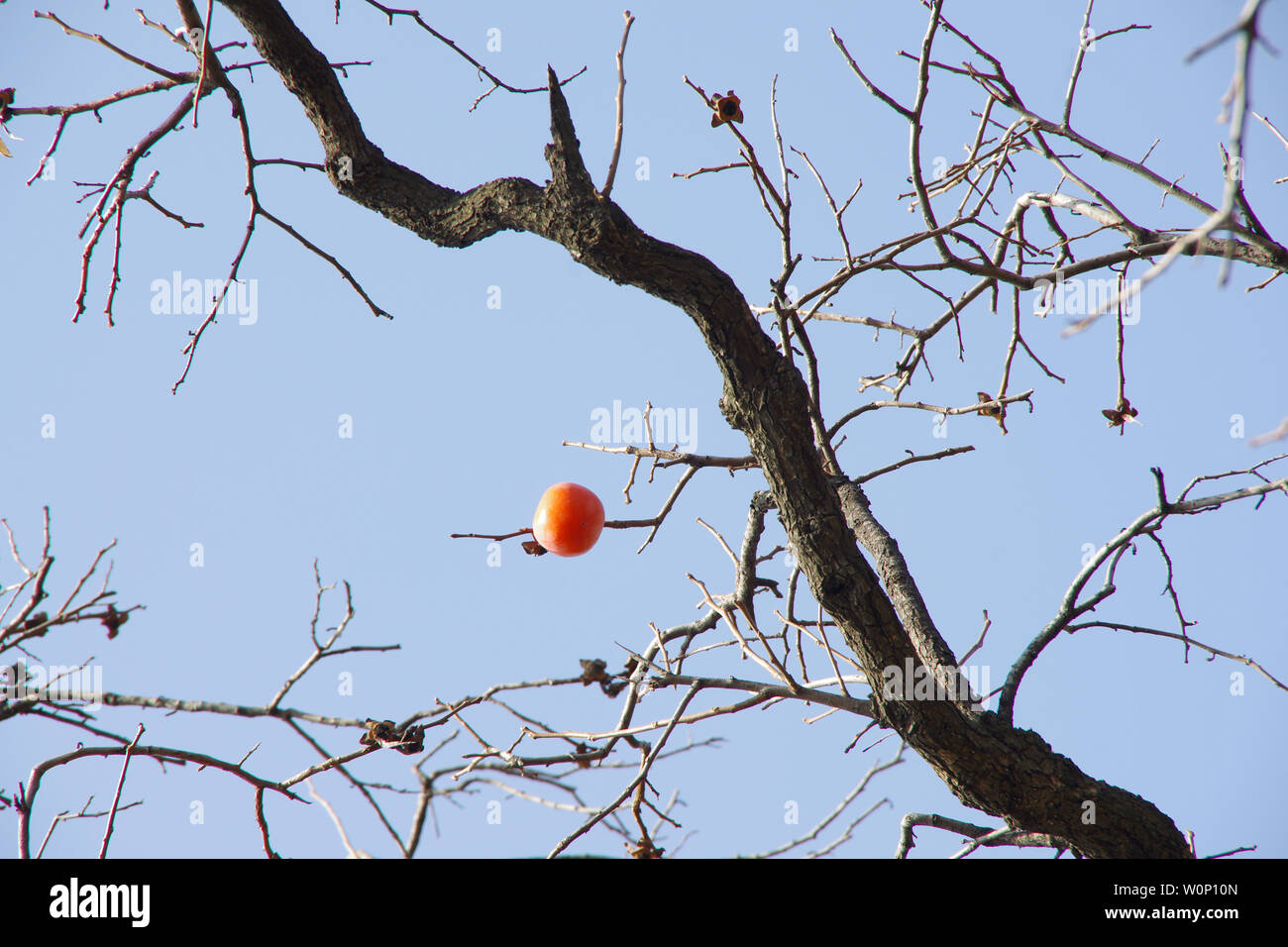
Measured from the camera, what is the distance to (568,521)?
262 centimetres

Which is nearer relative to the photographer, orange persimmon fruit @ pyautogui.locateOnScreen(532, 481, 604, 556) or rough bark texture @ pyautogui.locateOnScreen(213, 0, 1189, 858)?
rough bark texture @ pyautogui.locateOnScreen(213, 0, 1189, 858)

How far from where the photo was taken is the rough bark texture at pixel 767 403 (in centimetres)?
195

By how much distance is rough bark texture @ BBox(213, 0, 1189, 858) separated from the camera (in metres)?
1.95

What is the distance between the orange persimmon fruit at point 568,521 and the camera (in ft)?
8.59

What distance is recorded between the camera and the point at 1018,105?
2656 millimetres

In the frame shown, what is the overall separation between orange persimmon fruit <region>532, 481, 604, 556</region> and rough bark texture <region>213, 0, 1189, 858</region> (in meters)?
0.71

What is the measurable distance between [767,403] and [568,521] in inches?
32.3

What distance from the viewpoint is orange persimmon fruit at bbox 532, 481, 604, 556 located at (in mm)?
2619

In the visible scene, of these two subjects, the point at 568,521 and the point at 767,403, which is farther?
the point at 568,521

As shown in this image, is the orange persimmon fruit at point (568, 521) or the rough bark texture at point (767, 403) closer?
the rough bark texture at point (767, 403)

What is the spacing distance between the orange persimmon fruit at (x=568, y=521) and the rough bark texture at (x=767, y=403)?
2.32 ft
